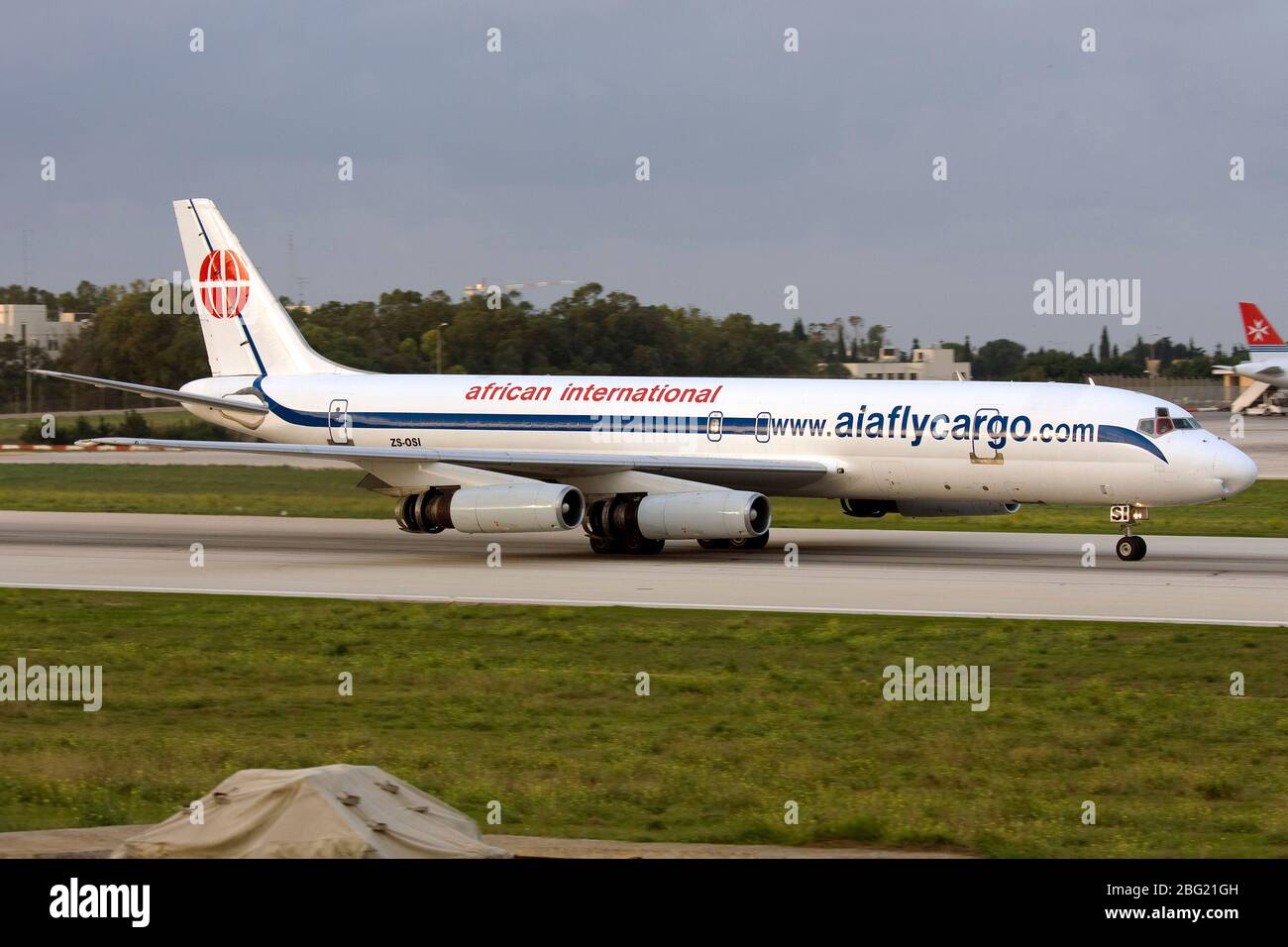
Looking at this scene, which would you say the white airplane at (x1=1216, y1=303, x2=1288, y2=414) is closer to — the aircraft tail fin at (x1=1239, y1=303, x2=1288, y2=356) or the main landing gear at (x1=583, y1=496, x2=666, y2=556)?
the aircraft tail fin at (x1=1239, y1=303, x2=1288, y2=356)

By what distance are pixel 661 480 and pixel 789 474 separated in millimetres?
2436

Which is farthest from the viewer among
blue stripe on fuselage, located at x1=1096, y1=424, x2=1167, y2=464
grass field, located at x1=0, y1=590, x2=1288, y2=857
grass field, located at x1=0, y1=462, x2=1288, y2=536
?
grass field, located at x1=0, y1=462, x2=1288, y2=536

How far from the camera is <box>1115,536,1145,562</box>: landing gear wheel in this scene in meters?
30.0

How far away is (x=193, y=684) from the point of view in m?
18.0

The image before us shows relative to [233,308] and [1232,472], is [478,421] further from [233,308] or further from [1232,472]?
[1232,472]

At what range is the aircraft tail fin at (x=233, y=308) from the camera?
39.1 m

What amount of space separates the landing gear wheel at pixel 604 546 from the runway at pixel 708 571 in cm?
18

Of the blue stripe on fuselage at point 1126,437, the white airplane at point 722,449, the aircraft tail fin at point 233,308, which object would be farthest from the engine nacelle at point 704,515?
the aircraft tail fin at point 233,308

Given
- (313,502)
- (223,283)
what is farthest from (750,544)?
(313,502)

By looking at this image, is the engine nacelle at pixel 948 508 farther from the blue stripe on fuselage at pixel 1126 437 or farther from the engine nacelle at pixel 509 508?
the engine nacelle at pixel 509 508

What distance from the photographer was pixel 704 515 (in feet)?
99.0

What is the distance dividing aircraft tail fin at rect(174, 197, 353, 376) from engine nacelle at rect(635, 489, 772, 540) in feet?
37.3

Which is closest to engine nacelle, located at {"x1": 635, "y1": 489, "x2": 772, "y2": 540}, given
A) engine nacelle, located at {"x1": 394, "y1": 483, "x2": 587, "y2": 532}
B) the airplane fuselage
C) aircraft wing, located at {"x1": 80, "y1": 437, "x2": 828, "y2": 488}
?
aircraft wing, located at {"x1": 80, "y1": 437, "x2": 828, "y2": 488}
